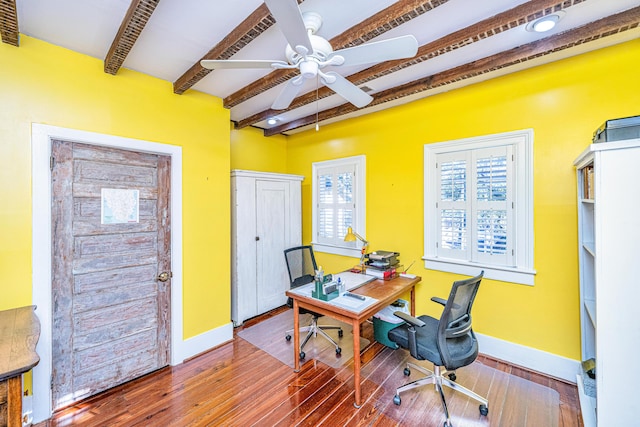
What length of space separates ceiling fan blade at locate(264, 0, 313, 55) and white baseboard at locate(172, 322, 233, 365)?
9.46 feet

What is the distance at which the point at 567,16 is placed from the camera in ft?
5.74

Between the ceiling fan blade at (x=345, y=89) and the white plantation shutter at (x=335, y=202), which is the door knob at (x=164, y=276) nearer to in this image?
the white plantation shutter at (x=335, y=202)

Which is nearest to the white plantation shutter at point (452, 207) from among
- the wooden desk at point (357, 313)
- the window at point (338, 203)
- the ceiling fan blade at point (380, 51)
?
the wooden desk at point (357, 313)

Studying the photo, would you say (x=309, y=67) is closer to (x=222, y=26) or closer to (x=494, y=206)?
(x=222, y=26)

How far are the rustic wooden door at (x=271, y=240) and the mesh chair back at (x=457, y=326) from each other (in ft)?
8.33

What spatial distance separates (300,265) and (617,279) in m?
2.79

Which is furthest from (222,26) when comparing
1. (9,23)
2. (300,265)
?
(300,265)

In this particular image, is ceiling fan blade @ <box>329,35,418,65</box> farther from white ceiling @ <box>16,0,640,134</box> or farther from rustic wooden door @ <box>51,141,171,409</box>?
rustic wooden door @ <box>51,141,171,409</box>

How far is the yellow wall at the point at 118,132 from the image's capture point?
6.15ft

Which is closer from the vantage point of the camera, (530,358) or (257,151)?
(530,358)

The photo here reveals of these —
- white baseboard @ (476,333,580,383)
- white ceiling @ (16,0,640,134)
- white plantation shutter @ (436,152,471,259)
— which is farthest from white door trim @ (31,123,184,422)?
white baseboard @ (476,333,580,383)

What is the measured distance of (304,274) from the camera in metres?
3.66

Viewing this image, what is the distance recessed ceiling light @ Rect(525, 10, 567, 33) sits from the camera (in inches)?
67.1

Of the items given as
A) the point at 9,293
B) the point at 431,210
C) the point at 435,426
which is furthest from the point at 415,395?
the point at 9,293
